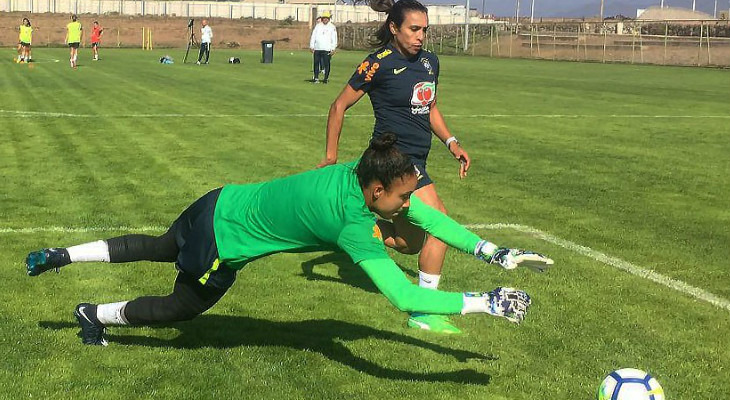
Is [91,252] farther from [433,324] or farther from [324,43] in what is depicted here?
[324,43]

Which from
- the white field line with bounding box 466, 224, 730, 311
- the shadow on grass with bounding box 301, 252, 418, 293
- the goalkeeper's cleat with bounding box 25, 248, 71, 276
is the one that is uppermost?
the goalkeeper's cleat with bounding box 25, 248, 71, 276

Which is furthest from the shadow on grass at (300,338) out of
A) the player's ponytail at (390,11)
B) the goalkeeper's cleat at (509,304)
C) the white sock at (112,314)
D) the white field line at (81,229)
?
the white field line at (81,229)

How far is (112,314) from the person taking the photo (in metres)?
5.34

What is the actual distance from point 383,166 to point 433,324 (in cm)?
198

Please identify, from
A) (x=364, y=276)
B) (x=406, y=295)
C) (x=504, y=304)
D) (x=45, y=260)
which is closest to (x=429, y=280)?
(x=364, y=276)

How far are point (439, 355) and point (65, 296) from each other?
284 centimetres

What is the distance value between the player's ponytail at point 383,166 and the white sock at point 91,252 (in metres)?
1.94

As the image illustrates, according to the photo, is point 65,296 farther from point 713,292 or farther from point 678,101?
point 678,101

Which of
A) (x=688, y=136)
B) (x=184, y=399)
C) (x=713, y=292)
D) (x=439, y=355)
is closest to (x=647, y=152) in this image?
(x=688, y=136)

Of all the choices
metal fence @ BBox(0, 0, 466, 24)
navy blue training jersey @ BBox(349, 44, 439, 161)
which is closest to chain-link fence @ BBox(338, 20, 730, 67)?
metal fence @ BBox(0, 0, 466, 24)

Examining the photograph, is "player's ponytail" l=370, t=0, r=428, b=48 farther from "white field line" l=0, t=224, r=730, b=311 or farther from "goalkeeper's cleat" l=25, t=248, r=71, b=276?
"white field line" l=0, t=224, r=730, b=311

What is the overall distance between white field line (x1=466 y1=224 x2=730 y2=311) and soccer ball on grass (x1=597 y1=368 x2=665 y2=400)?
2.54m

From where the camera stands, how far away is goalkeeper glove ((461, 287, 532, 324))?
4.05 metres

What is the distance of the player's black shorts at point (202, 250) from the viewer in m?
4.84
